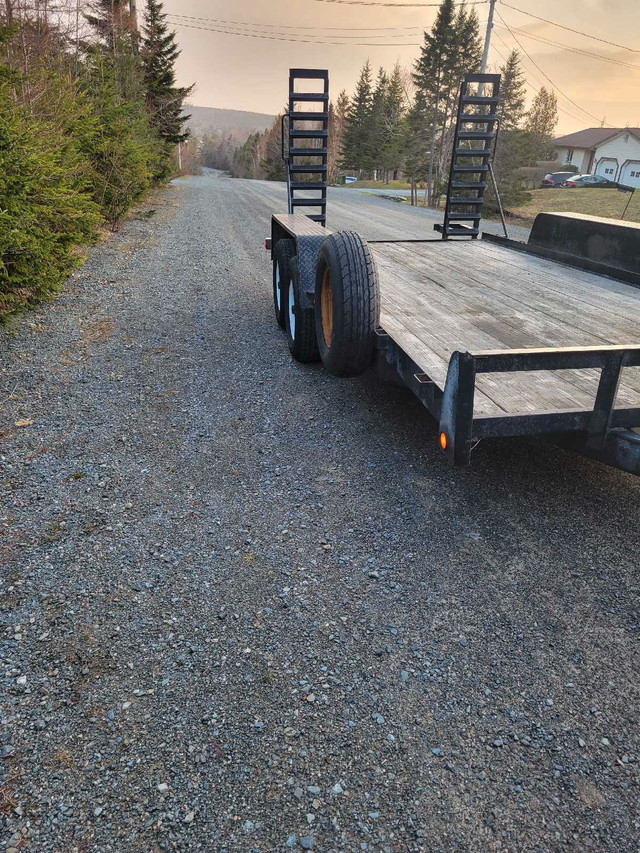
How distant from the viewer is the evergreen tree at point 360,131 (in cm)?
5738

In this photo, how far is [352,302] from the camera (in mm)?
3785

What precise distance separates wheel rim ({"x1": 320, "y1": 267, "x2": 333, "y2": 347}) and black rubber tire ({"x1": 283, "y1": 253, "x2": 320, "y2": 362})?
26.0 inches

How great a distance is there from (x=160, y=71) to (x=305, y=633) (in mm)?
32015

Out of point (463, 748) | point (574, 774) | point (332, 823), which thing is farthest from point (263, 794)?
point (574, 774)

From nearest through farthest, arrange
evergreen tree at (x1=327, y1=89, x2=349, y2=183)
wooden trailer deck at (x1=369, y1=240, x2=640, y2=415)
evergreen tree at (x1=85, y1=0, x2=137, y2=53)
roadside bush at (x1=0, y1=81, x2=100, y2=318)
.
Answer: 1. wooden trailer deck at (x1=369, y1=240, x2=640, y2=415)
2. roadside bush at (x1=0, y1=81, x2=100, y2=318)
3. evergreen tree at (x1=85, y1=0, x2=137, y2=53)
4. evergreen tree at (x1=327, y1=89, x2=349, y2=183)

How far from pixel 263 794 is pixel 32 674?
3.59 ft

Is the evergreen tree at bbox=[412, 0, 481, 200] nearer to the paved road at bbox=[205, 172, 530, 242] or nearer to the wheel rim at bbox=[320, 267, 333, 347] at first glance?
the paved road at bbox=[205, 172, 530, 242]

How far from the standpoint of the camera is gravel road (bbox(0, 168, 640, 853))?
1.91m

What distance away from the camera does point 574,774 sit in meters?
2.02

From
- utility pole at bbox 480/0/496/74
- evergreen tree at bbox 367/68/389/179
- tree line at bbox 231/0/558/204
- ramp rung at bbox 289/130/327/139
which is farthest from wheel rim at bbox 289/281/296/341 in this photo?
evergreen tree at bbox 367/68/389/179

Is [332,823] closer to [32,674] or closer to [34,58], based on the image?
[32,674]

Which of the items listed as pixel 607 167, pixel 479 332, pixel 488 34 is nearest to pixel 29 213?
pixel 479 332

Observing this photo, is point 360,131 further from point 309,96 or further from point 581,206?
point 309,96

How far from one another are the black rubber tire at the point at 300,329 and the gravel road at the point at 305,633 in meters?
0.71
